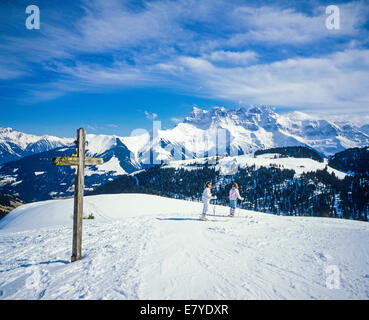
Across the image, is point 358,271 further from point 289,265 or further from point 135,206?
point 135,206

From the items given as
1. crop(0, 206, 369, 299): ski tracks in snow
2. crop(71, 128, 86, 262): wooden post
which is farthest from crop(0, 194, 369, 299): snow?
crop(71, 128, 86, 262): wooden post

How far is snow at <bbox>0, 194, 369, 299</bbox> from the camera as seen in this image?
5945 mm

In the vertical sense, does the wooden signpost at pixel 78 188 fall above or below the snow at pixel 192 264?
above

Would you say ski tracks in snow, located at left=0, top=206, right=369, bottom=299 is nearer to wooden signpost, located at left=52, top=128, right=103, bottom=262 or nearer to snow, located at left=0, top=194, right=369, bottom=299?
snow, located at left=0, top=194, right=369, bottom=299

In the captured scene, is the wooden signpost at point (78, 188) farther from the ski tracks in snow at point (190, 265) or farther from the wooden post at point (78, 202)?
the ski tracks in snow at point (190, 265)

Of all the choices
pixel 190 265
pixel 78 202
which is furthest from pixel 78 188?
pixel 190 265

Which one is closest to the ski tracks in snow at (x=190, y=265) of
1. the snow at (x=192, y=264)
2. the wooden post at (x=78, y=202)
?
the snow at (x=192, y=264)

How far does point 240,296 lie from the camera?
5.66 meters

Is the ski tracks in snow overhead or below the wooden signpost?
below

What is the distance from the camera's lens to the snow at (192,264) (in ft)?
19.5

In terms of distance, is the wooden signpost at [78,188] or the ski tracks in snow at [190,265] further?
the wooden signpost at [78,188]

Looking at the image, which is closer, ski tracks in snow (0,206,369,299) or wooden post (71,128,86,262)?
ski tracks in snow (0,206,369,299)

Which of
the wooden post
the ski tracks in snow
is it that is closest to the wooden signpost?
the wooden post

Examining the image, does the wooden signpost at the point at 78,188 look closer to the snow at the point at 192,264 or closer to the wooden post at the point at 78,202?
the wooden post at the point at 78,202
